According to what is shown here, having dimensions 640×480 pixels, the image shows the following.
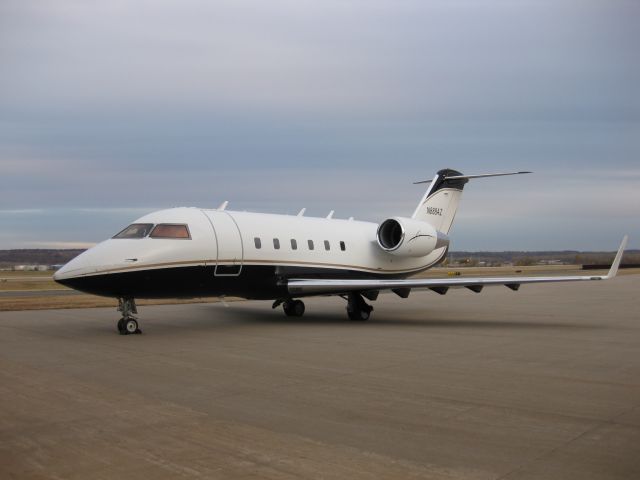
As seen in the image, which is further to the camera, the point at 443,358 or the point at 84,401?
the point at 443,358

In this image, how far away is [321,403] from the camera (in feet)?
25.7

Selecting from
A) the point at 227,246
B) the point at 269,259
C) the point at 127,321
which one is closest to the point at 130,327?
the point at 127,321

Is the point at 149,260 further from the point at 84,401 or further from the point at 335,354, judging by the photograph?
the point at 84,401

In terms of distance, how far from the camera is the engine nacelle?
66.4 feet

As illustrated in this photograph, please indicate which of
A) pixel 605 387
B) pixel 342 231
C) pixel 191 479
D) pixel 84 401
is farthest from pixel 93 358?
pixel 342 231

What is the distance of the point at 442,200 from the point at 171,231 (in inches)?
436

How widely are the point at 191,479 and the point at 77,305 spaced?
1995 cm

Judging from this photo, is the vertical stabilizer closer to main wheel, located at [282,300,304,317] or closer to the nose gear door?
main wheel, located at [282,300,304,317]

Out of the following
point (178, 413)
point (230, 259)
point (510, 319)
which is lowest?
point (510, 319)

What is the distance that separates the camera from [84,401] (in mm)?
7879

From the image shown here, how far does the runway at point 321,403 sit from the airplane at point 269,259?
1271mm

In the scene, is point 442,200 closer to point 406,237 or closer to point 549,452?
point 406,237

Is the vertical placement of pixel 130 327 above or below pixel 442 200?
below

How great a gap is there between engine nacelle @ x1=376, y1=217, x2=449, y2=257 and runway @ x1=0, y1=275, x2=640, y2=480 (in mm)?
4977
